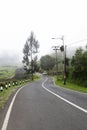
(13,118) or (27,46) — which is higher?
(27,46)

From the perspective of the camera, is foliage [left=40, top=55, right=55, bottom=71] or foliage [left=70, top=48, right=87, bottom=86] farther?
foliage [left=40, top=55, right=55, bottom=71]

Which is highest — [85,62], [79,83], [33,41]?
[33,41]

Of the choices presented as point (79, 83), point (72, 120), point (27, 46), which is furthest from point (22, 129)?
point (27, 46)

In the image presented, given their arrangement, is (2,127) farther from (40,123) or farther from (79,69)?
(79,69)

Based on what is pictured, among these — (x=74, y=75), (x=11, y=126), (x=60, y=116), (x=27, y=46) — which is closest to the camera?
(x=11, y=126)

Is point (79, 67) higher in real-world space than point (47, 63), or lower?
lower

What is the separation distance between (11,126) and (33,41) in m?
105

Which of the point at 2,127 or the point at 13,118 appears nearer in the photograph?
the point at 2,127

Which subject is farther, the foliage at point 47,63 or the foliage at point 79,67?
the foliage at point 47,63

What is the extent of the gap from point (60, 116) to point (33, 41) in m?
103

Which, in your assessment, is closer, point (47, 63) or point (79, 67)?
point (79, 67)

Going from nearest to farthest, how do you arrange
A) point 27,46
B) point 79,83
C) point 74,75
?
point 79,83, point 74,75, point 27,46

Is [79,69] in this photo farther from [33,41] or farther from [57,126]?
[57,126]

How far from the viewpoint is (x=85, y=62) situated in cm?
7631
